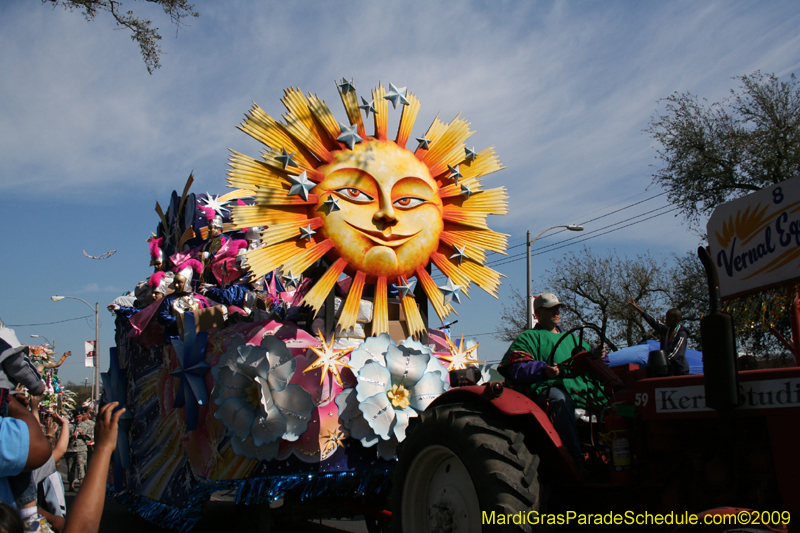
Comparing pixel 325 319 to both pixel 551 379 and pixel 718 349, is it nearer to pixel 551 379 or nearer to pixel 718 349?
pixel 551 379

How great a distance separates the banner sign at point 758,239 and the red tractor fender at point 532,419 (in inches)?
49.7

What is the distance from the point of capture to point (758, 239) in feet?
11.9

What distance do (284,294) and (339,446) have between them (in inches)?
98.3

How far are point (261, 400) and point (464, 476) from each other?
1963 mm

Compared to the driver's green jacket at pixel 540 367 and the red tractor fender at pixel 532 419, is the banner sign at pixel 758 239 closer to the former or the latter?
the driver's green jacket at pixel 540 367

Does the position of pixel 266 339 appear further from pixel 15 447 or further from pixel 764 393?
pixel 764 393

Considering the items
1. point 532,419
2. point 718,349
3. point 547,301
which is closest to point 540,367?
point 532,419

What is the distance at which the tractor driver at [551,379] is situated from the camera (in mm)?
3828

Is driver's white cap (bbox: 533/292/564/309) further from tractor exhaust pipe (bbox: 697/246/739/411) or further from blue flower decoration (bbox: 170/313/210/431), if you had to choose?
blue flower decoration (bbox: 170/313/210/431)

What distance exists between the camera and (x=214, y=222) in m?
7.85

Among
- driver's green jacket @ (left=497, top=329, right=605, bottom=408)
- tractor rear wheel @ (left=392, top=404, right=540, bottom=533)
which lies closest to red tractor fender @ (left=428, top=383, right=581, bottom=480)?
tractor rear wheel @ (left=392, top=404, right=540, bottom=533)

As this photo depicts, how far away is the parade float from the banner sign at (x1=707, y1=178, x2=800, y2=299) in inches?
95.6

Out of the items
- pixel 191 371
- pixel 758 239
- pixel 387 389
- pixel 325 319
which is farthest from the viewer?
pixel 191 371

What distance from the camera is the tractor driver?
12.6ft
